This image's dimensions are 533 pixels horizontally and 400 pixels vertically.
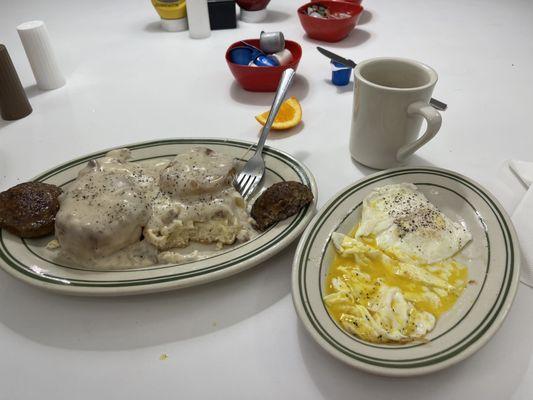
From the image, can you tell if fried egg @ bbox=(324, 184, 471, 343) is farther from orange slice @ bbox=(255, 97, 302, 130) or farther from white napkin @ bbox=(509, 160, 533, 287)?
orange slice @ bbox=(255, 97, 302, 130)

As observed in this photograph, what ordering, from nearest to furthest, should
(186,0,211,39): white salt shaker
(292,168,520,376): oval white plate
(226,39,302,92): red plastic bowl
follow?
1. (292,168,520,376): oval white plate
2. (226,39,302,92): red plastic bowl
3. (186,0,211,39): white salt shaker

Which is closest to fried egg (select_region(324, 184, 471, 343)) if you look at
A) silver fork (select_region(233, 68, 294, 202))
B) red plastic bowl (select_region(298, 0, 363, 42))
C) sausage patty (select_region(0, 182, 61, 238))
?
silver fork (select_region(233, 68, 294, 202))

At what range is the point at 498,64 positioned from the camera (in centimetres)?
191

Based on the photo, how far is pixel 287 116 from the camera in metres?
1.53

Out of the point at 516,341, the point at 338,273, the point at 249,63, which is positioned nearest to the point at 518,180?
the point at 516,341

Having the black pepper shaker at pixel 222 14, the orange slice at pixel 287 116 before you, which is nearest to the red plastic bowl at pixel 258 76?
the orange slice at pixel 287 116

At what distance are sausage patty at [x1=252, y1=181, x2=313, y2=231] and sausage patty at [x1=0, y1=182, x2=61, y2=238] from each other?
520 millimetres

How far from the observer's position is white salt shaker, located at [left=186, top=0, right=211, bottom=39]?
86.1 inches

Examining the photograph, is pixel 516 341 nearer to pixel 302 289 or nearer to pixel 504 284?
pixel 504 284

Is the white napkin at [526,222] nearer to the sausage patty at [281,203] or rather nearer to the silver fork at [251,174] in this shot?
the sausage patty at [281,203]

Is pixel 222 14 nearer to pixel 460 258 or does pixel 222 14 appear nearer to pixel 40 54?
pixel 40 54

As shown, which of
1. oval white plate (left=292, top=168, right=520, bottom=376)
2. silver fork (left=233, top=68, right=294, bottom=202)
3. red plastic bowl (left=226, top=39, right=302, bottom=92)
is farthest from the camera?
red plastic bowl (left=226, top=39, right=302, bottom=92)

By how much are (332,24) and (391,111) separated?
3.67 feet

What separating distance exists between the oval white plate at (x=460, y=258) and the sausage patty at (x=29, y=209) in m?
0.63
